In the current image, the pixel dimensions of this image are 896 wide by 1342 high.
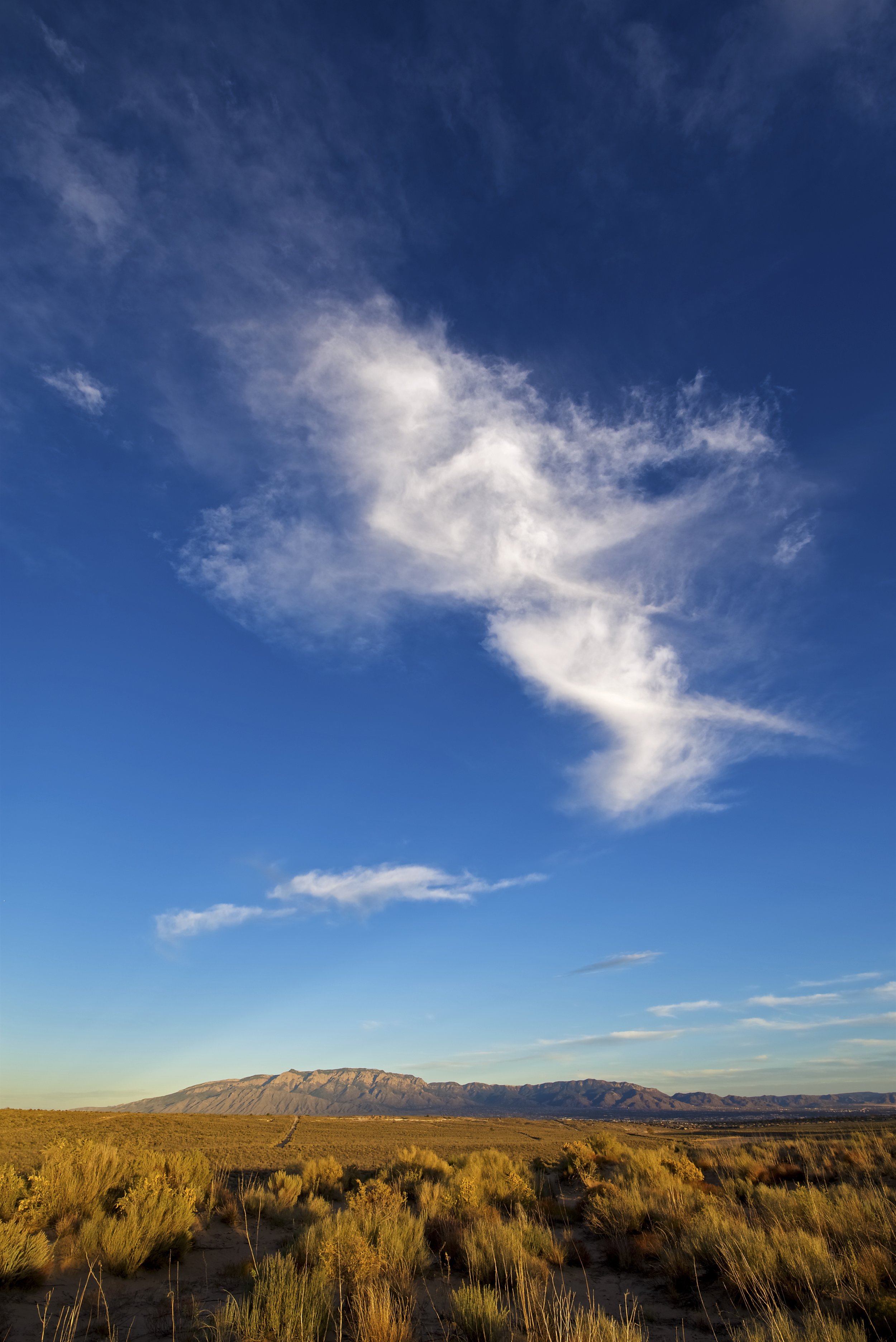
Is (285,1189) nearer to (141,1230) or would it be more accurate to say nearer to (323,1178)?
(323,1178)

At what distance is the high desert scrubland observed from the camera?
307 inches

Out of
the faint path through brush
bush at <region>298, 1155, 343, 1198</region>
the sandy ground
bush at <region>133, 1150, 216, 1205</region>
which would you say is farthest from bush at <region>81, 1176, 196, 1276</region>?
the faint path through brush

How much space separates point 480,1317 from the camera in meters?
7.89

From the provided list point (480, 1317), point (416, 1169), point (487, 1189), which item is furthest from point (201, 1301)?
point (416, 1169)

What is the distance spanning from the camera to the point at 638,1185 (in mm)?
17016

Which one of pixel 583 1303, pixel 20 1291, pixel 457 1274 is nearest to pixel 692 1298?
pixel 583 1303

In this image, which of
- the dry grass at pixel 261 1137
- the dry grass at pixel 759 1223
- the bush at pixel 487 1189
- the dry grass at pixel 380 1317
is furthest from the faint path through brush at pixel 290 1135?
the dry grass at pixel 380 1317

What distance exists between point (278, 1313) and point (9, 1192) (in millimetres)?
7598

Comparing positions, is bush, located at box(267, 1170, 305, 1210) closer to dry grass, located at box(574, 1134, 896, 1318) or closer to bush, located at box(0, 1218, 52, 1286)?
dry grass, located at box(574, 1134, 896, 1318)

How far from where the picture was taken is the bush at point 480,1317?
25.5ft

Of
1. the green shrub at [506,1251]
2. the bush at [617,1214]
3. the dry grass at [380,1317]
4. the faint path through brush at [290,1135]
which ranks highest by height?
the dry grass at [380,1317]

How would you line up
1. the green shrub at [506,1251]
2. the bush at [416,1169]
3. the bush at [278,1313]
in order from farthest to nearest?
the bush at [416,1169] → the green shrub at [506,1251] → the bush at [278,1313]

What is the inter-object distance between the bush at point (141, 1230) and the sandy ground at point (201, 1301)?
0.22 metres

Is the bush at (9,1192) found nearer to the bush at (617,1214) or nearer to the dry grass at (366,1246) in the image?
the dry grass at (366,1246)
